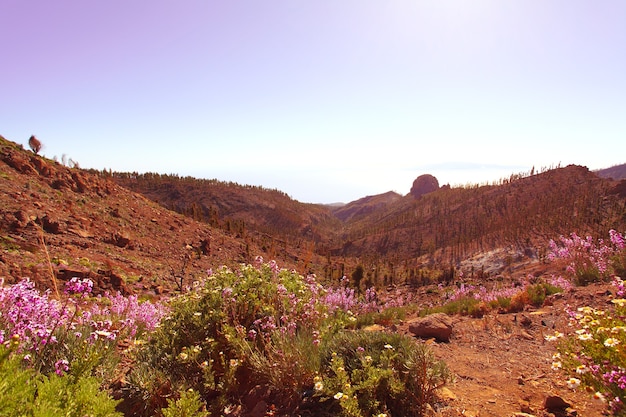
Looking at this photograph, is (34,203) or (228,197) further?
(228,197)

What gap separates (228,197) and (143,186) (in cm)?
1323

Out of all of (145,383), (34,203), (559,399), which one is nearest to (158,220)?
(34,203)

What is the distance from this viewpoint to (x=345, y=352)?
3748mm

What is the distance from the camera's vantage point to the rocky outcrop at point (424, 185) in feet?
251

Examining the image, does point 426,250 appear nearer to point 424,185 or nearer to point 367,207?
point 424,185

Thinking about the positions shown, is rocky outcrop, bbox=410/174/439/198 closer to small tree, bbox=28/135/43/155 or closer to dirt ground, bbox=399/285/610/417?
small tree, bbox=28/135/43/155

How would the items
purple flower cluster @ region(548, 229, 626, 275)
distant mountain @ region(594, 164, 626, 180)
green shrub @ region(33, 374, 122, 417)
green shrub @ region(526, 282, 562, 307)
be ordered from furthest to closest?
distant mountain @ region(594, 164, 626, 180) → purple flower cluster @ region(548, 229, 626, 275) → green shrub @ region(526, 282, 562, 307) → green shrub @ region(33, 374, 122, 417)

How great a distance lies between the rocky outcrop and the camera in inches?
3014

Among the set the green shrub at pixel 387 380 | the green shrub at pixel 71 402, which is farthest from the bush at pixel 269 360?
the green shrub at pixel 71 402

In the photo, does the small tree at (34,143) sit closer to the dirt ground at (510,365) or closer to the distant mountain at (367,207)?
the dirt ground at (510,365)

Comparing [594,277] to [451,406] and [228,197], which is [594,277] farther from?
[228,197]

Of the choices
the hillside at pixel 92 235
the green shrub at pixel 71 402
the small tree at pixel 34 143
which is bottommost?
the green shrub at pixel 71 402

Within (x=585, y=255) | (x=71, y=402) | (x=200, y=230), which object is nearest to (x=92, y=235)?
(x=200, y=230)

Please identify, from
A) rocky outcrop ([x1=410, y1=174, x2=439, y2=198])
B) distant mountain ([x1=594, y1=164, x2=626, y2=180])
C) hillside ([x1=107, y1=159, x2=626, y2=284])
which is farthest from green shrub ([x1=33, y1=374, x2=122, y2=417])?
distant mountain ([x1=594, y1=164, x2=626, y2=180])
